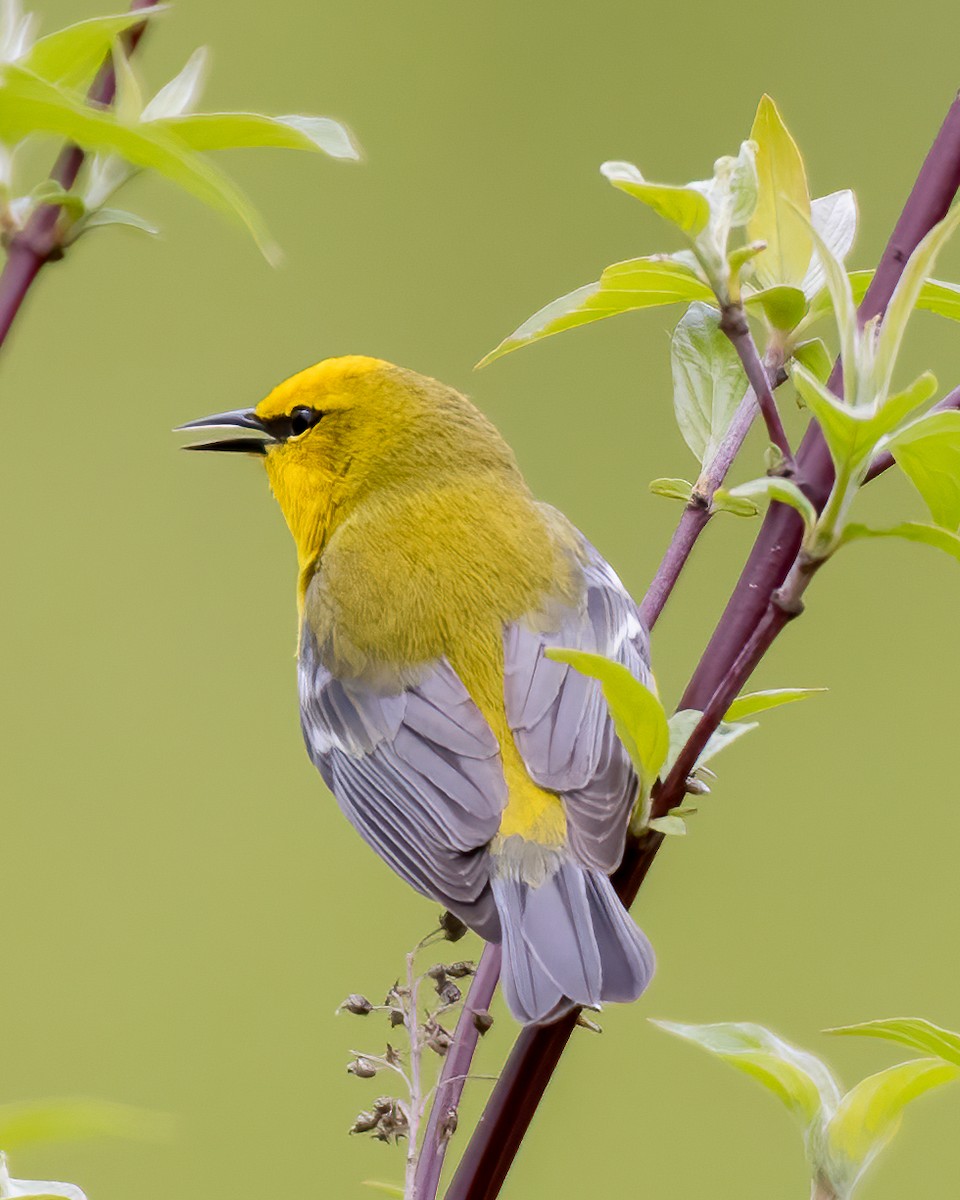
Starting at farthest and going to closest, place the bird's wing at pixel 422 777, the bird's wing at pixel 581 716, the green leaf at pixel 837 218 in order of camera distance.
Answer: the bird's wing at pixel 422 777 < the bird's wing at pixel 581 716 < the green leaf at pixel 837 218

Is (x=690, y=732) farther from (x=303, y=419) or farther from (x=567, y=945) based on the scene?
(x=303, y=419)

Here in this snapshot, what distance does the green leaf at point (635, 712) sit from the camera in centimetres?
77

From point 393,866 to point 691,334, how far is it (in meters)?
0.60

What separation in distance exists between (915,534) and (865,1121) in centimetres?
34

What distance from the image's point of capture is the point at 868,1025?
735mm

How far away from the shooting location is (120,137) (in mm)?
613

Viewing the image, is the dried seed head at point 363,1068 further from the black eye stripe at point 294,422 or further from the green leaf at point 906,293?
the black eye stripe at point 294,422

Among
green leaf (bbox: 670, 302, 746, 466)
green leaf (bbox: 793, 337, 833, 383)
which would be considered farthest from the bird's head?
green leaf (bbox: 793, 337, 833, 383)

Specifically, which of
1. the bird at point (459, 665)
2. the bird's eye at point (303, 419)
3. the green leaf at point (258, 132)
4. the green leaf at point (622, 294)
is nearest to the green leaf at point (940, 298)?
the green leaf at point (622, 294)

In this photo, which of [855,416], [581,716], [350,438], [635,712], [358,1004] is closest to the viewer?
[855,416]

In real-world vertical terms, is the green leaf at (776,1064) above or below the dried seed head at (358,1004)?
above

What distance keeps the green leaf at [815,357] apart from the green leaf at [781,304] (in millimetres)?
42

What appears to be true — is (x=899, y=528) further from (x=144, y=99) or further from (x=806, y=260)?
(x=144, y=99)

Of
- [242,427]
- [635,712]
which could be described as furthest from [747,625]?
[242,427]
